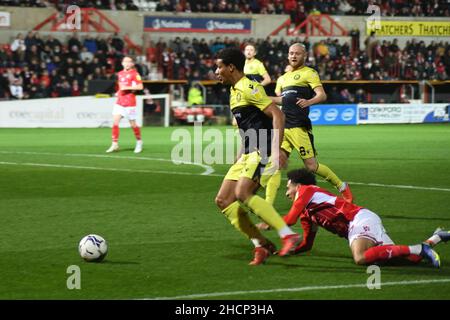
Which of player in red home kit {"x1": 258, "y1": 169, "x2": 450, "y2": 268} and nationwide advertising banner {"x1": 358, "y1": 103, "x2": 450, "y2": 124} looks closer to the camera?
player in red home kit {"x1": 258, "y1": 169, "x2": 450, "y2": 268}

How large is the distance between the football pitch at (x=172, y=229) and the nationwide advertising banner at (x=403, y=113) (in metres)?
16.1

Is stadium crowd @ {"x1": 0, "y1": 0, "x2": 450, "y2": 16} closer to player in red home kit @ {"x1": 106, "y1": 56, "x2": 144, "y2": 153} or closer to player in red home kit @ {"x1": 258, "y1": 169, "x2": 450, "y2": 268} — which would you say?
player in red home kit @ {"x1": 106, "y1": 56, "x2": 144, "y2": 153}

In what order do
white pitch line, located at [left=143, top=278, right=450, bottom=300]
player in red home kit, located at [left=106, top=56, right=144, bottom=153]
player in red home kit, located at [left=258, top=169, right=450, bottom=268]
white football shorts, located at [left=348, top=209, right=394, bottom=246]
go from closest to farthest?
white pitch line, located at [left=143, top=278, right=450, bottom=300] < player in red home kit, located at [left=258, top=169, right=450, bottom=268] < white football shorts, located at [left=348, top=209, right=394, bottom=246] < player in red home kit, located at [left=106, top=56, right=144, bottom=153]

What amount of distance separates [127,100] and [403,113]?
1930 centimetres

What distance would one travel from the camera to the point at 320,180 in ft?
54.1

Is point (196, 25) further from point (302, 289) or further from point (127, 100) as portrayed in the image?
point (302, 289)

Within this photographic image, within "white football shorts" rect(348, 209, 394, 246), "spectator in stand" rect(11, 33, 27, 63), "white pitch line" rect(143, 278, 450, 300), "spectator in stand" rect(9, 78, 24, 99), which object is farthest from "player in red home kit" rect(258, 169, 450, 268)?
"spectator in stand" rect(11, 33, 27, 63)

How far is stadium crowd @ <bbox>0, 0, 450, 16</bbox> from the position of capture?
40.8m

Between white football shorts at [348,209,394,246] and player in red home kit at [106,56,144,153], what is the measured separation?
44.7ft

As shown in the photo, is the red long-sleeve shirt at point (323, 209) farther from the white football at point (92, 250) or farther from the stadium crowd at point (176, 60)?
the stadium crowd at point (176, 60)

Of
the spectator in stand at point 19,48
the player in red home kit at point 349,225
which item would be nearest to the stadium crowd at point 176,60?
the spectator in stand at point 19,48

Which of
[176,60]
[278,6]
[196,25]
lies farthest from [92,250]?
[278,6]

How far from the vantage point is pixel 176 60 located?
1549 inches

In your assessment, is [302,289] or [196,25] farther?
[196,25]
